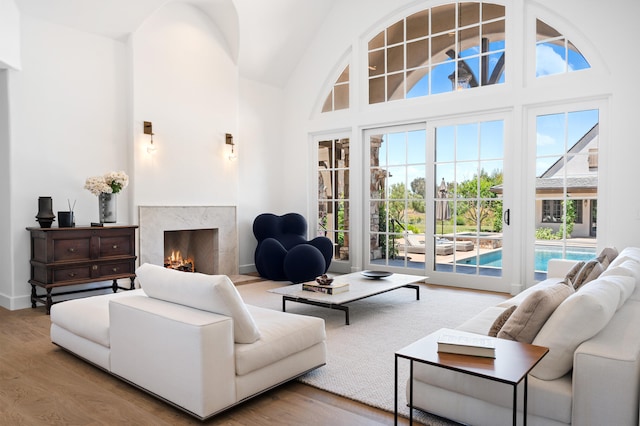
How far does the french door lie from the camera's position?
5727mm

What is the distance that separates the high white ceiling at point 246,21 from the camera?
16.7ft


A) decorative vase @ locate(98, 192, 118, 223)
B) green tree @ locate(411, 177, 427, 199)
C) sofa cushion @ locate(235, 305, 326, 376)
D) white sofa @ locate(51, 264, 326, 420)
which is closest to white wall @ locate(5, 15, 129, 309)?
decorative vase @ locate(98, 192, 118, 223)

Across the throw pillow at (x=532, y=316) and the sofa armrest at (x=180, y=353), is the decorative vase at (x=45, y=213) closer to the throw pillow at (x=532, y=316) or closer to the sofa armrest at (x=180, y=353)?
the sofa armrest at (x=180, y=353)

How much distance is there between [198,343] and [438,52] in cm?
527

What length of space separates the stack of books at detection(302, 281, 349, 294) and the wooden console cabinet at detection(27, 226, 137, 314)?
86.2 inches

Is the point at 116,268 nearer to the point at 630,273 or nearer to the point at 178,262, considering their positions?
the point at 178,262

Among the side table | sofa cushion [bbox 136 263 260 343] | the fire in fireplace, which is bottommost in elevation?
the fire in fireplace

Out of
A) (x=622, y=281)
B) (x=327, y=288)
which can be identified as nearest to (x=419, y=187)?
(x=327, y=288)

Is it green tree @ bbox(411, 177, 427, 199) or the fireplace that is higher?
green tree @ bbox(411, 177, 427, 199)

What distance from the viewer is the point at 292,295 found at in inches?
169

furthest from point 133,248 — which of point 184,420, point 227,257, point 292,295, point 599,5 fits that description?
point 599,5

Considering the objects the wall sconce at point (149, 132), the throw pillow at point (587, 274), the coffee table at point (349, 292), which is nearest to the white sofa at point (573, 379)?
the throw pillow at point (587, 274)

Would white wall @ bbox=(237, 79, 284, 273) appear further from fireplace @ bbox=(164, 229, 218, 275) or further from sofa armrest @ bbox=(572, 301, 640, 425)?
sofa armrest @ bbox=(572, 301, 640, 425)

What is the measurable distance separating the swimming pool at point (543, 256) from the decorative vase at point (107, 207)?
4.24 m
